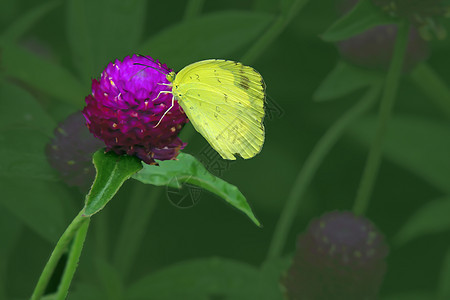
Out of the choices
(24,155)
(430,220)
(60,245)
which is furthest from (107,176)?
(430,220)

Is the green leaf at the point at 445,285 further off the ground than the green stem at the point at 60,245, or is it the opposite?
the green stem at the point at 60,245

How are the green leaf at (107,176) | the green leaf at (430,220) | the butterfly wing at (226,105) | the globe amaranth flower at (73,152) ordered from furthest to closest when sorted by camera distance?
1. the green leaf at (430,220)
2. the globe amaranth flower at (73,152)
3. the butterfly wing at (226,105)
4. the green leaf at (107,176)

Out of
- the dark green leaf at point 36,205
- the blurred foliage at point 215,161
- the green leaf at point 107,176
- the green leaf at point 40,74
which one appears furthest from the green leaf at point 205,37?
the green leaf at point 107,176

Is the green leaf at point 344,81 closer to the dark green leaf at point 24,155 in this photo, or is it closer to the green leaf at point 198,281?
the green leaf at point 198,281

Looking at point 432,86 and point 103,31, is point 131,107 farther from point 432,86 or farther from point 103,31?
point 432,86

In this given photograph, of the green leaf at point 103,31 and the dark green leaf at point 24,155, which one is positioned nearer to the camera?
the dark green leaf at point 24,155

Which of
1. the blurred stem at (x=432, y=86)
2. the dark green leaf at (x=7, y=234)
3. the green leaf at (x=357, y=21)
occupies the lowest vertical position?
the dark green leaf at (x=7, y=234)

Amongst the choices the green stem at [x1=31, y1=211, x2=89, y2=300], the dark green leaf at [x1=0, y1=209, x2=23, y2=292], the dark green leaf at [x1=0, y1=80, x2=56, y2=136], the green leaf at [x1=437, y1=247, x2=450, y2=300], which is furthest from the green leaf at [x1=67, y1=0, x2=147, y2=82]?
the green leaf at [x1=437, y1=247, x2=450, y2=300]
